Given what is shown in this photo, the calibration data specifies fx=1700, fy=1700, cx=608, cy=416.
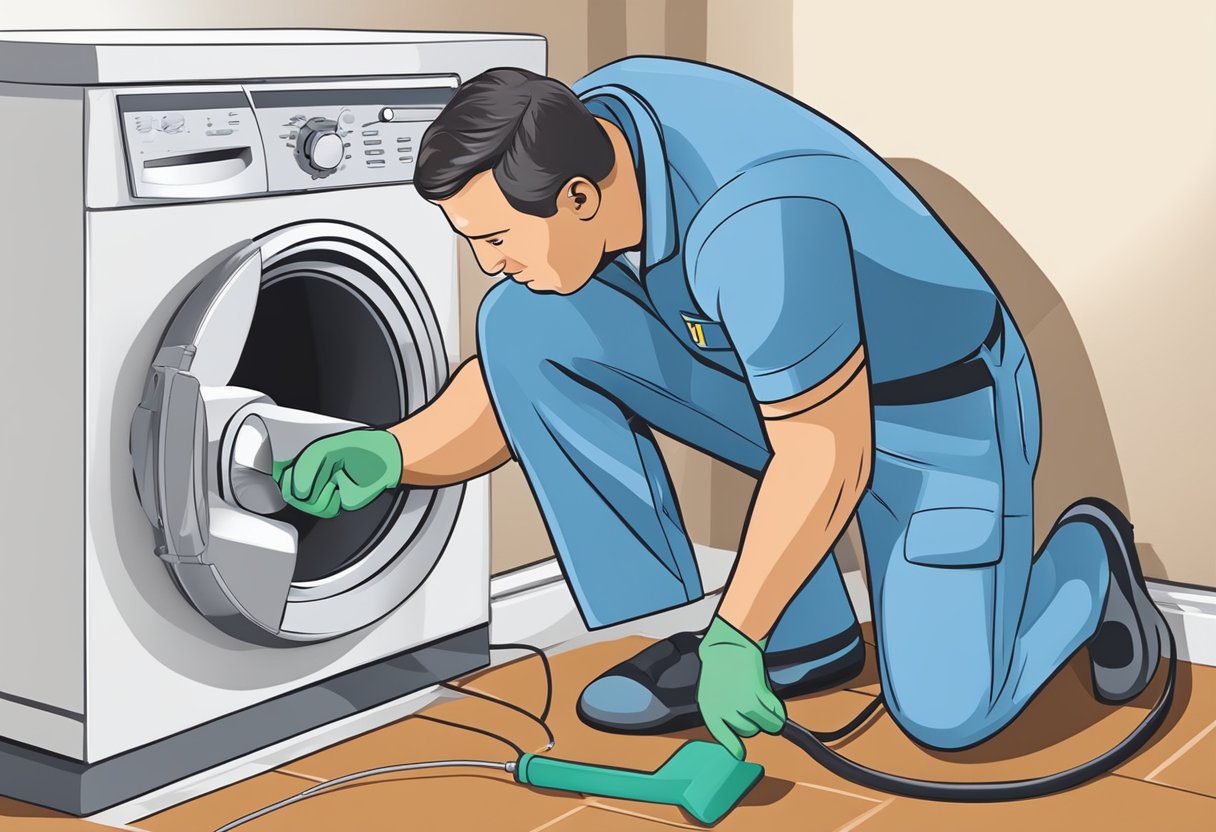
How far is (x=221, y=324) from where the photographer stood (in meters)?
1.76

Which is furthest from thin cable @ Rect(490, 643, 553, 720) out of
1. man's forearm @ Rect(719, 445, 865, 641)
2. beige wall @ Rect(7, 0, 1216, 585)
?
man's forearm @ Rect(719, 445, 865, 641)

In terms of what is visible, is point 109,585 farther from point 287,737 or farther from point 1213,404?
point 1213,404

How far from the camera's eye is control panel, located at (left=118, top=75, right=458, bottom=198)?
1.71 m

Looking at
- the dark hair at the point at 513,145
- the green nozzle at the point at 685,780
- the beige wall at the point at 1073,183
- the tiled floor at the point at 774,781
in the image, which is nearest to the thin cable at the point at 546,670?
the tiled floor at the point at 774,781

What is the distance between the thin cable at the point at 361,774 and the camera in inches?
71.6

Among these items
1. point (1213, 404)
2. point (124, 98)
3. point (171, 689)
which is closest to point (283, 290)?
point (124, 98)

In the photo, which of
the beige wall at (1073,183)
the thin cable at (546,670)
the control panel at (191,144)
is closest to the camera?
the control panel at (191,144)

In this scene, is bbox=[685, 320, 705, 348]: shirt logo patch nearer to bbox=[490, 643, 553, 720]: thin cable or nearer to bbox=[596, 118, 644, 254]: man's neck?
bbox=[596, 118, 644, 254]: man's neck

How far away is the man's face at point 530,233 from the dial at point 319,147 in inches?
12.6

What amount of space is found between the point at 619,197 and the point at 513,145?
0.51 ft

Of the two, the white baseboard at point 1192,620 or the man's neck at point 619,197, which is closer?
the man's neck at point 619,197

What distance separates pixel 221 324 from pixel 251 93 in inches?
10.1

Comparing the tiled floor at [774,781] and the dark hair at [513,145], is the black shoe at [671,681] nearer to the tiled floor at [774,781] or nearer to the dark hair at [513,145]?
the tiled floor at [774,781]

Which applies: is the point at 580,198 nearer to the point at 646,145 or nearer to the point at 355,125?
the point at 646,145
